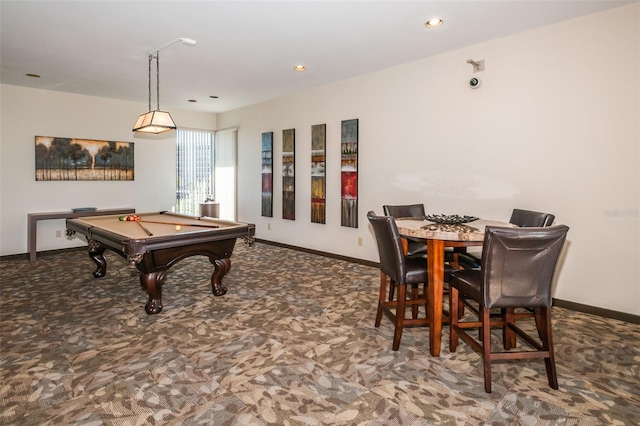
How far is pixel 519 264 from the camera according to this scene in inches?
86.2

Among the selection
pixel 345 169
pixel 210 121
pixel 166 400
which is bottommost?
pixel 166 400

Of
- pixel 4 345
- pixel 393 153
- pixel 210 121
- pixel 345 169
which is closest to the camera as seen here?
pixel 4 345

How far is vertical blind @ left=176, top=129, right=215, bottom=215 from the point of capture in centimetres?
791

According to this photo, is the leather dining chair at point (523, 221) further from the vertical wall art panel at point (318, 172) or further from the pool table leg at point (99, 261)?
the pool table leg at point (99, 261)

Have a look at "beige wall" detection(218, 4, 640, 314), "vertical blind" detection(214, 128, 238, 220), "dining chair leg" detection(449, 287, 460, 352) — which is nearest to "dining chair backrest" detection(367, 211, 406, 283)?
"dining chair leg" detection(449, 287, 460, 352)

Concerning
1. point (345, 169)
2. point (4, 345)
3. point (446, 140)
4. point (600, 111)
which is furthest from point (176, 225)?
point (600, 111)

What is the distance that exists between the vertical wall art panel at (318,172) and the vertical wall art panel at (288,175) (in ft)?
1.67

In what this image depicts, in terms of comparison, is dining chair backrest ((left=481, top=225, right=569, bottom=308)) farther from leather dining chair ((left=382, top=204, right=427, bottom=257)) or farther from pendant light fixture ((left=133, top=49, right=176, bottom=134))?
pendant light fixture ((left=133, top=49, right=176, bottom=134))

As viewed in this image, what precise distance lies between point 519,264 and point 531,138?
2.19 metres

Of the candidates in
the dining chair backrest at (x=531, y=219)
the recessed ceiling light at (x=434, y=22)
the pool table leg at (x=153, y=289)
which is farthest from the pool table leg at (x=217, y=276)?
A: the recessed ceiling light at (x=434, y=22)

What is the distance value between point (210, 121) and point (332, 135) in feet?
12.0

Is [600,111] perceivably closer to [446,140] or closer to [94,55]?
[446,140]

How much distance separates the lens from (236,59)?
463cm

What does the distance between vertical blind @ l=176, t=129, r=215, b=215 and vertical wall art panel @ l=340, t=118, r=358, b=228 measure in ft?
12.8
